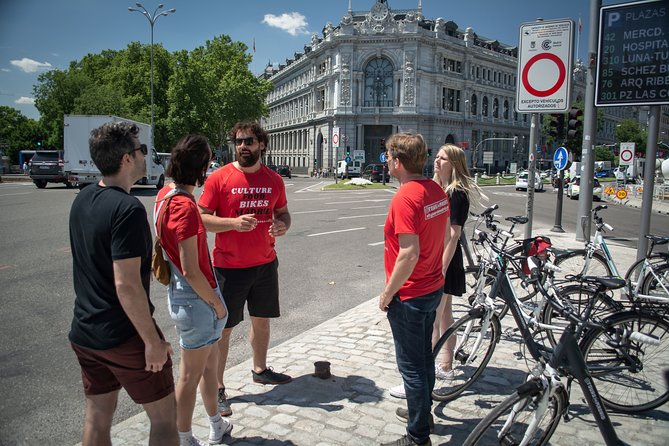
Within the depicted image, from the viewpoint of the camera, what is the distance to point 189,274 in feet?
9.16

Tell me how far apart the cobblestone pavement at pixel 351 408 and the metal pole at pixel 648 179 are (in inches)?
126

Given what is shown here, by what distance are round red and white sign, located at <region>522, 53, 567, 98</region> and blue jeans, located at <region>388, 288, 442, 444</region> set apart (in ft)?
14.8

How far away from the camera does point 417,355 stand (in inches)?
119

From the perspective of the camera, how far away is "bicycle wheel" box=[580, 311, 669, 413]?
359 centimetres

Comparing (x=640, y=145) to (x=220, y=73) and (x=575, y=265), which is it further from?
(x=575, y=265)

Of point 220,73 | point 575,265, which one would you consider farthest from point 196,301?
point 220,73

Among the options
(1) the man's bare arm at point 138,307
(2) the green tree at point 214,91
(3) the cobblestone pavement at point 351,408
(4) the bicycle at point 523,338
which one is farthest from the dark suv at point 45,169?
(1) the man's bare arm at point 138,307

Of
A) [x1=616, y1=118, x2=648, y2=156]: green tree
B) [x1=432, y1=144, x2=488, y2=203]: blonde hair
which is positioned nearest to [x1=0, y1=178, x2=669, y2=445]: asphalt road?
[x1=432, y1=144, x2=488, y2=203]: blonde hair

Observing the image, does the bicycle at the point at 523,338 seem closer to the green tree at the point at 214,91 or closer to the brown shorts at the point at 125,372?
the brown shorts at the point at 125,372

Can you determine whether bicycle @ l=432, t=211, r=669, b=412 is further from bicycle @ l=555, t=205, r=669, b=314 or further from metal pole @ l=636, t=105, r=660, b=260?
metal pole @ l=636, t=105, r=660, b=260

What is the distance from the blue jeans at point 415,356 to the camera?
3.03 metres

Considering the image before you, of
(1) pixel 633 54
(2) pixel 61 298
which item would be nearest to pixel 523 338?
(1) pixel 633 54

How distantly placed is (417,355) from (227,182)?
1.92 m

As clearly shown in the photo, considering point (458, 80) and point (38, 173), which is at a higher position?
point (458, 80)
